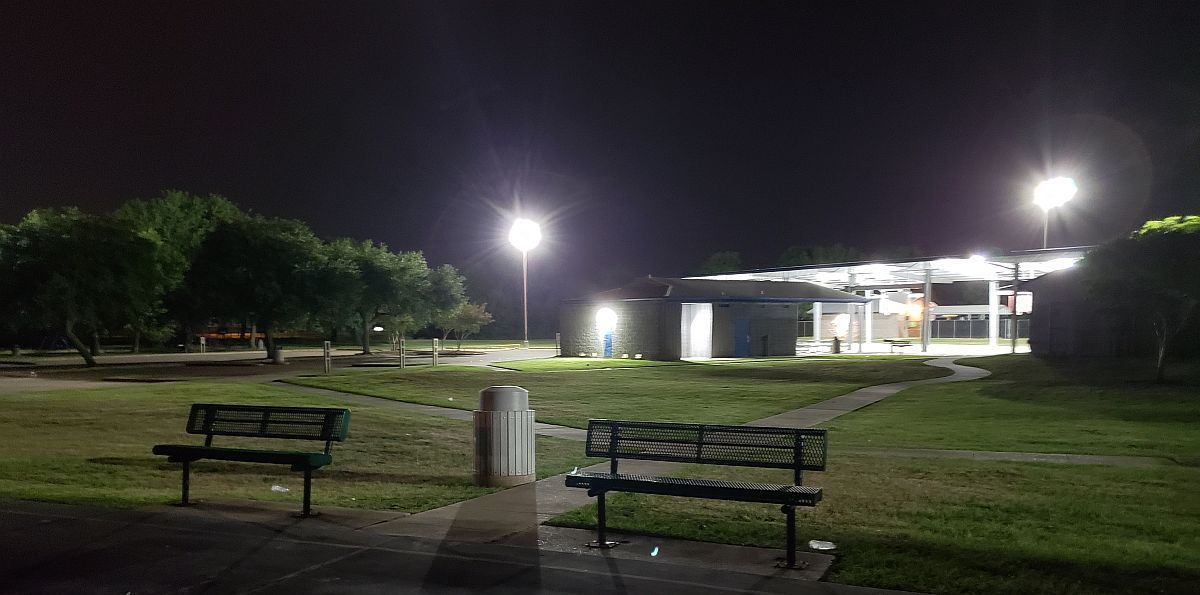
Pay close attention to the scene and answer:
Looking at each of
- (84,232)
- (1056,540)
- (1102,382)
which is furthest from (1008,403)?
(84,232)

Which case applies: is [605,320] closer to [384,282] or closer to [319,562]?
[384,282]

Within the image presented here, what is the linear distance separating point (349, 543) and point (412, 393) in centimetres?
1579

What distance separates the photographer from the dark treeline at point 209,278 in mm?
36469

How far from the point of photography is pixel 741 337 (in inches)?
1720

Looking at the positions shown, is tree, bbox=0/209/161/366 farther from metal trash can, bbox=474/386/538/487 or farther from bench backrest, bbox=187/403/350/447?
metal trash can, bbox=474/386/538/487

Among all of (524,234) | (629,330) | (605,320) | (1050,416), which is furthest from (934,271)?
(1050,416)

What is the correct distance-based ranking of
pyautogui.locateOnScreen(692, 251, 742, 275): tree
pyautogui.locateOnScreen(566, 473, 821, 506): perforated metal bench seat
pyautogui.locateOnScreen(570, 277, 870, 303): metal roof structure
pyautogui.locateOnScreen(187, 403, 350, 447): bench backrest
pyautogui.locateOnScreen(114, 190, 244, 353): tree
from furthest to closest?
pyautogui.locateOnScreen(692, 251, 742, 275): tree → pyautogui.locateOnScreen(114, 190, 244, 353): tree → pyautogui.locateOnScreen(570, 277, 870, 303): metal roof structure → pyautogui.locateOnScreen(187, 403, 350, 447): bench backrest → pyautogui.locateOnScreen(566, 473, 821, 506): perforated metal bench seat

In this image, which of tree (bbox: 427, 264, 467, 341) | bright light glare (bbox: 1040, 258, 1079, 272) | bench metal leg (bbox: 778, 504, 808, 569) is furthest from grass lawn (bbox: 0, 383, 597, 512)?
bright light glare (bbox: 1040, 258, 1079, 272)

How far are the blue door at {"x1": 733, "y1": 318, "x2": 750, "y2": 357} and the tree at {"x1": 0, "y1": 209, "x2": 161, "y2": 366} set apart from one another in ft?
89.7

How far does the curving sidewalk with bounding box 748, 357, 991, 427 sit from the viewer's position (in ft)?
52.1

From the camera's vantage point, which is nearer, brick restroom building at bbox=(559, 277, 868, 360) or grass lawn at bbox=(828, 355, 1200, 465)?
grass lawn at bbox=(828, 355, 1200, 465)

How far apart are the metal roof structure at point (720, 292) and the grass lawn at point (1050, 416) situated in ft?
55.6

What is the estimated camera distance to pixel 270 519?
773cm

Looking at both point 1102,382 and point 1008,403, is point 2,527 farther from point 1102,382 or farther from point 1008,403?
point 1102,382
